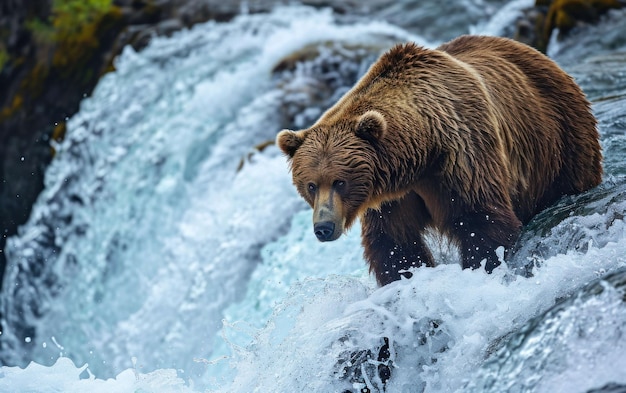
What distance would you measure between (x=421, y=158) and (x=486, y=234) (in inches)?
22.5

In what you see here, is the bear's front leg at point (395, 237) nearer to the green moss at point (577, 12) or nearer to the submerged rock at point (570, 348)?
the submerged rock at point (570, 348)

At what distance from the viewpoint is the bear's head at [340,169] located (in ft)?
15.6

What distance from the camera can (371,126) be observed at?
4.73 metres

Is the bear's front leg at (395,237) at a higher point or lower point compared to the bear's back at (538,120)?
lower

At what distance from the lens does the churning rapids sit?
14.6ft

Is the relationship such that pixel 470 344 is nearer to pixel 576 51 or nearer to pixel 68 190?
pixel 576 51

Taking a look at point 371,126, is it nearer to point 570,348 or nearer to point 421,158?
point 421,158

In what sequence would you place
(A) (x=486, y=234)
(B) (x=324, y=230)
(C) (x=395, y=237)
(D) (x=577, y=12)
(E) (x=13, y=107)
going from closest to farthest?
1. (B) (x=324, y=230)
2. (A) (x=486, y=234)
3. (C) (x=395, y=237)
4. (D) (x=577, y=12)
5. (E) (x=13, y=107)

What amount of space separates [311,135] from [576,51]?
5482 millimetres

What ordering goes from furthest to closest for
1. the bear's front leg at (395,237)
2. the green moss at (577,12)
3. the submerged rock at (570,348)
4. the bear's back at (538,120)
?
the green moss at (577,12)
the bear's back at (538,120)
the bear's front leg at (395,237)
the submerged rock at (570,348)

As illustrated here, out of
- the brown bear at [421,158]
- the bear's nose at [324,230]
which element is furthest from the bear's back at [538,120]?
the bear's nose at [324,230]

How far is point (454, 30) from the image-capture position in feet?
39.9

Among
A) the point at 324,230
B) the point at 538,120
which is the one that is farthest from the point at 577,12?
the point at 324,230

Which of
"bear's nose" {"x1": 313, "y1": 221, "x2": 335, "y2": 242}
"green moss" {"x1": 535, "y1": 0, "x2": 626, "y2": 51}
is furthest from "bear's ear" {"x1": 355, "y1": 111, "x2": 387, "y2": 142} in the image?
"green moss" {"x1": 535, "y1": 0, "x2": 626, "y2": 51}
